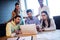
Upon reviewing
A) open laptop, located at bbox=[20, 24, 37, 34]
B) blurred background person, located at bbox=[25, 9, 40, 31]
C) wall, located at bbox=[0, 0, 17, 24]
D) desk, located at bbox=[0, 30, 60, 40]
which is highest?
wall, located at bbox=[0, 0, 17, 24]

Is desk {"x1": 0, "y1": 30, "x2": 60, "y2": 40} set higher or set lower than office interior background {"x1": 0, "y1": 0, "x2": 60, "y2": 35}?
lower

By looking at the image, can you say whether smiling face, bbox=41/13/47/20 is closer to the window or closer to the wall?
the window

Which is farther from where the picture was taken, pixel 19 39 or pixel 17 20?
pixel 17 20

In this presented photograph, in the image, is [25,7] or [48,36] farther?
[25,7]

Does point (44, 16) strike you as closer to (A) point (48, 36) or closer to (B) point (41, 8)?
(B) point (41, 8)

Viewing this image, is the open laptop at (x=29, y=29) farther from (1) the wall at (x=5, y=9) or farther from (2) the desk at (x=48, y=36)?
(1) the wall at (x=5, y=9)

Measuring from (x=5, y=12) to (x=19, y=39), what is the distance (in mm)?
325

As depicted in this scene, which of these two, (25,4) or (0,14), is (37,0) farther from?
(0,14)

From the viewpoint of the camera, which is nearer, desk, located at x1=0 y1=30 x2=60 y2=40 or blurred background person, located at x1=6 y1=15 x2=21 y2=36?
desk, located at x1=0 y1=30 x2=60 y2=40

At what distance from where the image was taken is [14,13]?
4.00 feet

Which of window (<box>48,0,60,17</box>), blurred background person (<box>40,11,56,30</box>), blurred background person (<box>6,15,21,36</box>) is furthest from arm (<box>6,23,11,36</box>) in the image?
window (<box>48,0,60,17</box>)

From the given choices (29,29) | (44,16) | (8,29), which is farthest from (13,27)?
(44,16)

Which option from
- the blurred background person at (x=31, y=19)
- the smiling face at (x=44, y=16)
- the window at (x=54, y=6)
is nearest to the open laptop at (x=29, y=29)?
the blurred background person at (x=31, y=19)

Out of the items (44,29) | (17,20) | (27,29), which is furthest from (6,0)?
(44,29)
